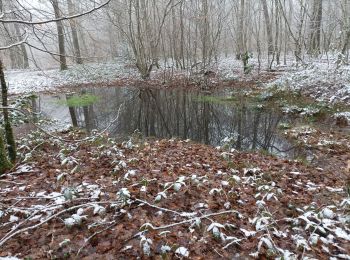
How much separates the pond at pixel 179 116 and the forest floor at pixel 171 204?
1769mm

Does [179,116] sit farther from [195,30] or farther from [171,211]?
[171,211]

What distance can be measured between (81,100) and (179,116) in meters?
5.55

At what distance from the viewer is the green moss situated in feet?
44.8

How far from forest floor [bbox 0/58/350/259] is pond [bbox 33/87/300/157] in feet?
5.80

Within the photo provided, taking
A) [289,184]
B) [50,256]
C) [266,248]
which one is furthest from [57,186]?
[289,184]

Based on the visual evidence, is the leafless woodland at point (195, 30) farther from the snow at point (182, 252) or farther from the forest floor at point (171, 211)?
the snow at point (182, 252)

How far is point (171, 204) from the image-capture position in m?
4.08

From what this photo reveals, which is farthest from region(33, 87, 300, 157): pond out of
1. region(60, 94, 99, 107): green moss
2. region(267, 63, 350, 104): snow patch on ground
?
region(267, 63, 350, 104): snow patch on ground

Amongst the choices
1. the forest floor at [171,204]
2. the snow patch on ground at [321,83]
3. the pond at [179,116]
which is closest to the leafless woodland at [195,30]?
the snow patch on ground at [321,83]

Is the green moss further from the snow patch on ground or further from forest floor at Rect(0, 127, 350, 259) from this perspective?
the snow patch on ground

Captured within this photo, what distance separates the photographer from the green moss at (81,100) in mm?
13664

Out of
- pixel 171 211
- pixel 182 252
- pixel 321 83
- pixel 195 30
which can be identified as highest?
pixel 195 30

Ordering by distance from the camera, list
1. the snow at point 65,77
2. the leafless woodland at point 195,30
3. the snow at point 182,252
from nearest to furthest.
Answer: the snow at point 182,252
the leafless woodland at point 195,30
the snow at point 65,77

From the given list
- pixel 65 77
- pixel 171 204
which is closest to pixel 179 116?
pixel 171 204
